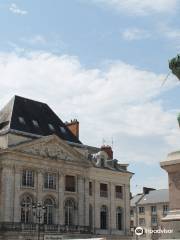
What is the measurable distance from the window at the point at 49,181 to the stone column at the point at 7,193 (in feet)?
12.6

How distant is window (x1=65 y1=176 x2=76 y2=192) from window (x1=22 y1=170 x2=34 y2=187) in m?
4.20

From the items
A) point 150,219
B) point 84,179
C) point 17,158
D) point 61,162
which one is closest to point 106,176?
point 84,179

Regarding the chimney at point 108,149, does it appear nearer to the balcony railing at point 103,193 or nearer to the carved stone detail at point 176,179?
the balcony railing at point 103,193

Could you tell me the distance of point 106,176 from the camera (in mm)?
51875

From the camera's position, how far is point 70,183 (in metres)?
47.6

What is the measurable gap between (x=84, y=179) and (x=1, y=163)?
9.59 metres

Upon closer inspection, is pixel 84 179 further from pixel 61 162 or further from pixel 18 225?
pixel 18 225

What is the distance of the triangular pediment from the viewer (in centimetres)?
4394

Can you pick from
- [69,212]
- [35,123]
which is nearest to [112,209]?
[69,212]

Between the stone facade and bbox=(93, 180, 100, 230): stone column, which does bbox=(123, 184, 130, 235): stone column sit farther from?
bbox=(93, 180, 100, 230): stone column

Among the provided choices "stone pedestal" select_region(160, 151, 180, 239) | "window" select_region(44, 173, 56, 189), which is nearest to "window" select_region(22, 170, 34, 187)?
"window" select_region(44, 173, 56, 189)

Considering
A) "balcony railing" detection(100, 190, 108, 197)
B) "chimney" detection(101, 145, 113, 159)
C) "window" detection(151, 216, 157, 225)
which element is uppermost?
"chimney" detection(101, 145, 113, 159)

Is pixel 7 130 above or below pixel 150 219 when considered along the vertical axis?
above

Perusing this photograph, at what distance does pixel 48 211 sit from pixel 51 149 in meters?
5.58
